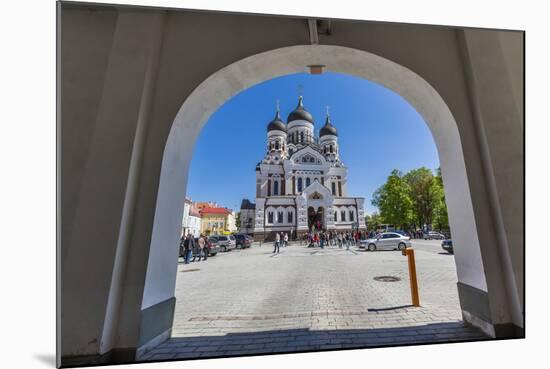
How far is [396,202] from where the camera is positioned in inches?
1134

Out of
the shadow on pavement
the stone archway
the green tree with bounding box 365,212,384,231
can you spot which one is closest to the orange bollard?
the shadow on pavement

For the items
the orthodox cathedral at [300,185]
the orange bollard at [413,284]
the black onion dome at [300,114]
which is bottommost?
the orange bollard at [413,284]

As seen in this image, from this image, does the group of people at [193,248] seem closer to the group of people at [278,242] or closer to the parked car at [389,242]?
the group of people at [278,242]

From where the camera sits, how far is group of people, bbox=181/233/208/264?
10023 millimetres

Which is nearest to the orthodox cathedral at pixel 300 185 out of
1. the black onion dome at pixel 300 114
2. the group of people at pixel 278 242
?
the black onion dome at pixel 300 114

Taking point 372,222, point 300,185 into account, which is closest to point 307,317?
point 300,185

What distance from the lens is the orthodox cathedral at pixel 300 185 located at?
30.8 metres

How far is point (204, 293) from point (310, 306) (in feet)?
7.18

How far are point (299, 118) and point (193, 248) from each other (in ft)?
108

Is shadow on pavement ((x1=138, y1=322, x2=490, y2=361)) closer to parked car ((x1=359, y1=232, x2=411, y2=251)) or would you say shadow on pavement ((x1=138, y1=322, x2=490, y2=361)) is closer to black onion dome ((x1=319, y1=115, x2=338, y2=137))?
parked car ((x1=359, y1=232, x2=411, y2=251))

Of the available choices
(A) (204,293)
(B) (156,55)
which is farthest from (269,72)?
(A) (204,293)

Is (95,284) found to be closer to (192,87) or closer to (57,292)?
(57,292)

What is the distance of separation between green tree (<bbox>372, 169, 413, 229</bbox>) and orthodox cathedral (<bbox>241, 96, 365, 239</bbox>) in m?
4.31

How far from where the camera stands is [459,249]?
2828 millimetres
